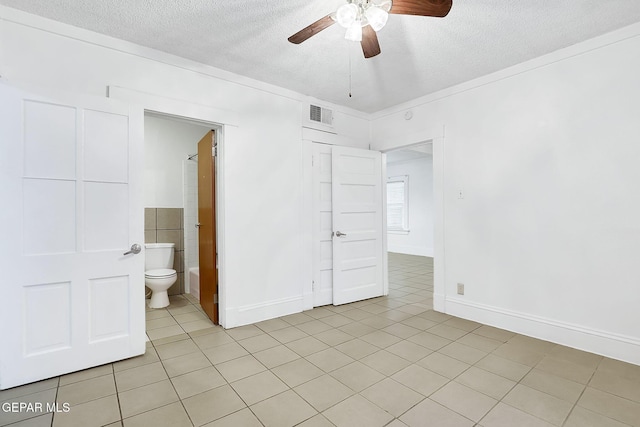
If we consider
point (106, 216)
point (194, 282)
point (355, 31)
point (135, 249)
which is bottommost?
point (194, 282)

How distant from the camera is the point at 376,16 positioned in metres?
1.69

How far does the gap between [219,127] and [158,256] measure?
83.4 inches

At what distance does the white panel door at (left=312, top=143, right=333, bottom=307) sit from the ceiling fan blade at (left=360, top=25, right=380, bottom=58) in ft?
5.94

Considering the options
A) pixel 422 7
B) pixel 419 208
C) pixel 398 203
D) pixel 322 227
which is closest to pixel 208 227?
pixel 322 227

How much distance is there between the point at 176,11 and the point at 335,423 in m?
2.92

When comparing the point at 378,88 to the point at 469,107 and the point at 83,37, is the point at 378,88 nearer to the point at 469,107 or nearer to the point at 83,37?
the point at 469,107

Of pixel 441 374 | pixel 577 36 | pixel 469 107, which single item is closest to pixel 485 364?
pixel 441 374

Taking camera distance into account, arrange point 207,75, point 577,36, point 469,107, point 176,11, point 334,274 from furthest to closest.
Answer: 1. point 334,274
2. point 469,107
3. point 207,75
4. point 577,36
5. point 176,11

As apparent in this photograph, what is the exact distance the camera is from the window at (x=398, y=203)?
8.41 meters

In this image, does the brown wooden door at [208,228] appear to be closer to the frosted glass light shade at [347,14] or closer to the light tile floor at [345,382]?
the light tile floor at [345,382]

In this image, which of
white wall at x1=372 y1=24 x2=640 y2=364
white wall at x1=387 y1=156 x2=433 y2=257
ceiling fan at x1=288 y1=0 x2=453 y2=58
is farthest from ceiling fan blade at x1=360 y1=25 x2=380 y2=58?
white wall at x1=387 y1=156 x2=433 y2=257

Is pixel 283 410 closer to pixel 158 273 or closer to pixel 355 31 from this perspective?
pixel 355 31

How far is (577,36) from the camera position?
252 cm

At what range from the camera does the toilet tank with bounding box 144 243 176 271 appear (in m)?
4.02
